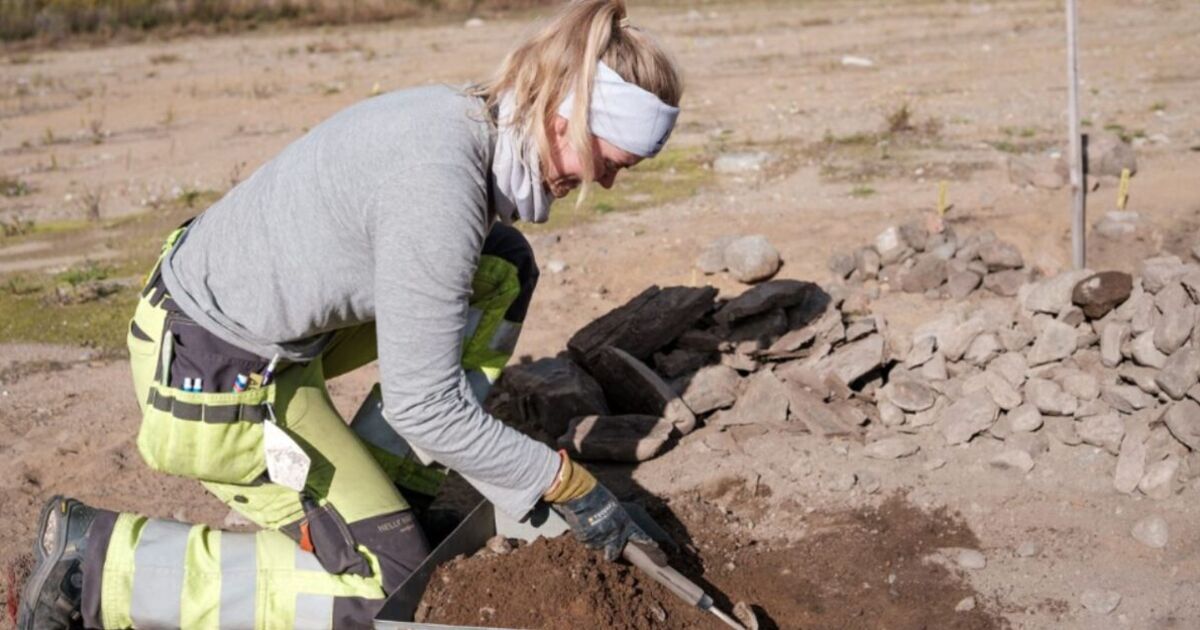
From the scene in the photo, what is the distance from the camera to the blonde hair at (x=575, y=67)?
8.61 ft

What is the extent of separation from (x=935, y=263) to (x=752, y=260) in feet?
2.62

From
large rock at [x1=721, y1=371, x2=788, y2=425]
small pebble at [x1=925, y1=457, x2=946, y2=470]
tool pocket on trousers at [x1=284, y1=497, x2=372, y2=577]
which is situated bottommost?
small pebble at [x1=925, y1=457, x2=946, y2=470]

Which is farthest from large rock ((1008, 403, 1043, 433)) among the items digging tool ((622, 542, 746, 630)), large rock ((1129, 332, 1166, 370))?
digging tool ((622, 542, 746, 630))

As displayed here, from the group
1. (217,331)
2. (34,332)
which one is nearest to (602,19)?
(217,331)

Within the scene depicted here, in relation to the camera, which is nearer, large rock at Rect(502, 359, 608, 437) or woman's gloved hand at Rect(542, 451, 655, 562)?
woman's gloved hand at Rect(542, 451, 655, 562)

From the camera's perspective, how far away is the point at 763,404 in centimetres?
435

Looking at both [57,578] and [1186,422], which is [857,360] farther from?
[57,578]

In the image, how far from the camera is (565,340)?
5305 millimetres

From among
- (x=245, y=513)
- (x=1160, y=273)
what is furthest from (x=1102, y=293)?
(x=245, y=513)

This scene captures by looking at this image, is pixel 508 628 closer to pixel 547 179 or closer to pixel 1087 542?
pixel 547 179

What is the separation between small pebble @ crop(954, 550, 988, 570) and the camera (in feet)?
11.6

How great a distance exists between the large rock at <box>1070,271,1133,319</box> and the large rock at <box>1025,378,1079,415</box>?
0.36 metres

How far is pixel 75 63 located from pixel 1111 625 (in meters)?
15.2

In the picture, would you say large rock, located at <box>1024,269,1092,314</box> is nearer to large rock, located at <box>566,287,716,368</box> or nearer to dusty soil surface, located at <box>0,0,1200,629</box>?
dusty soil surface, located at <box>0,0,1200,629</box>
